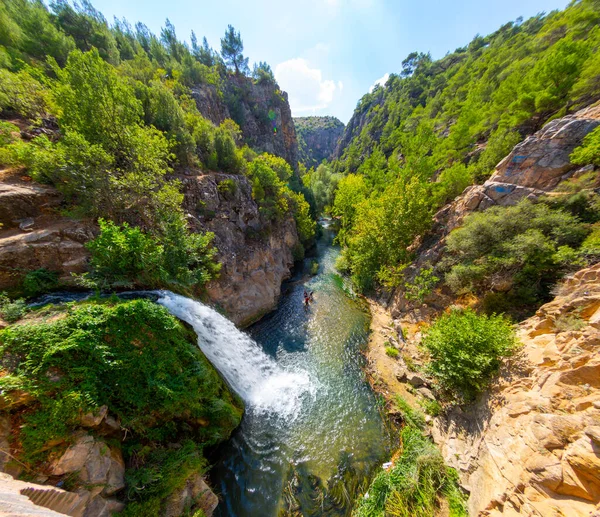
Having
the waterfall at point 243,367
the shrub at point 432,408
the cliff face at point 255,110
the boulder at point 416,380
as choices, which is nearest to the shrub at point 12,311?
the waterfall at point 243,367

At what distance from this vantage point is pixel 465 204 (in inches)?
512

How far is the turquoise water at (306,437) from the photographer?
661cm

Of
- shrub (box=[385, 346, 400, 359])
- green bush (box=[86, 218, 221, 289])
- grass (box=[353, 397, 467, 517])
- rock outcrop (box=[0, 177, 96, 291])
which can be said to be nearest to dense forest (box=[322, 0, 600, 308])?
shrub (box=[385, 346, 400, 359])

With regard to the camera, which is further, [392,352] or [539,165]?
[392,352]

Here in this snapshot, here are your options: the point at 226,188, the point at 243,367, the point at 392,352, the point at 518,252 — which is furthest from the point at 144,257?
the point at 518,252

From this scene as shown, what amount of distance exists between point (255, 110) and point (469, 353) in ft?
155

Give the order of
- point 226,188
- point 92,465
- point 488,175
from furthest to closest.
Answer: point 226,188
point 488,175
point 92,465

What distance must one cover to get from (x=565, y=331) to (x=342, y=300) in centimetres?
1159

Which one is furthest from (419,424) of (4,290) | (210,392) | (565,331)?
(4,290)

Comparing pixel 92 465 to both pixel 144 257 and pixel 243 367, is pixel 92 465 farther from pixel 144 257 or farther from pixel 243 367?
pixel 144 257

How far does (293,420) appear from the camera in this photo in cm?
865

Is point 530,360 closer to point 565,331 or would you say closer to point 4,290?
point 565,331

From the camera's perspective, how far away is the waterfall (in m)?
8.55

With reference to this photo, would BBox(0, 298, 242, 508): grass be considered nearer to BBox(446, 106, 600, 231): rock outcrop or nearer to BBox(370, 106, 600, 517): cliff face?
BBox(370, 106, 600, 517): cliff face
